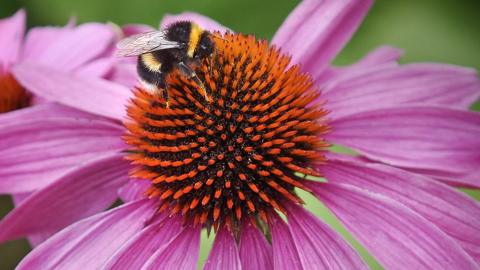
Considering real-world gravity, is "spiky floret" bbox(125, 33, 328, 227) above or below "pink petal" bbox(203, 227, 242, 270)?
above

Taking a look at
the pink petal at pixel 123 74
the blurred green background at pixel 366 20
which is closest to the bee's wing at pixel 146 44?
the pink petal at pixel 123 74

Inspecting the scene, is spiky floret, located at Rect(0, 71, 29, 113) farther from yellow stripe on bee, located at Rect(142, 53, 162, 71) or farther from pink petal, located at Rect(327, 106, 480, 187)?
pink petal, located at Rect(327, 106, 480, 187)

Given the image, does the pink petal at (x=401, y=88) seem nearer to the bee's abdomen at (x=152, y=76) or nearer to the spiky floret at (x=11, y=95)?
the bee's abdomen at (x=152, y=76)

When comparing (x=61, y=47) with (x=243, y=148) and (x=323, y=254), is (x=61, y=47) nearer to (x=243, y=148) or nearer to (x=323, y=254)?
(x=243, y=148)

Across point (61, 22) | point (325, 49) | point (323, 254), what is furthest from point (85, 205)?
point (61, 22)

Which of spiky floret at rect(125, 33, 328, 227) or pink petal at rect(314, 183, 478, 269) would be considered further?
spiky floret at rect(125, 33, 328, 227)

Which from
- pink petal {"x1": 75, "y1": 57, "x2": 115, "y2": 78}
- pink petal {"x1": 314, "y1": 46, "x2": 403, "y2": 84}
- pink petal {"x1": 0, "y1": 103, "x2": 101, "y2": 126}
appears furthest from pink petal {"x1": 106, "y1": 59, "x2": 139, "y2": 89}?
pink petal {"x1": 314, "y1": 46, "x2": 403, "y2": 84}

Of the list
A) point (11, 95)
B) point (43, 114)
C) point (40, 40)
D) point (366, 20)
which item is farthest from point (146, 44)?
point (366, 20)
